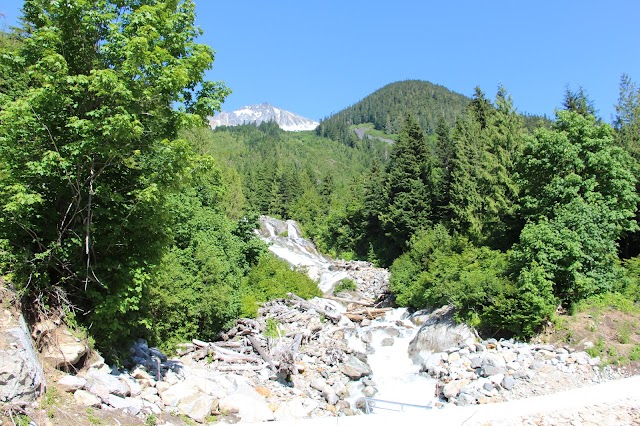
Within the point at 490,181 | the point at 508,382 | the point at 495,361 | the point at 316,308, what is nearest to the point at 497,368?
the point at 495,361

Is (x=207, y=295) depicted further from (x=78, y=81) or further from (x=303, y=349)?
(x=78, y=81)

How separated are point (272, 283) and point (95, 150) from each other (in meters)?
16.6

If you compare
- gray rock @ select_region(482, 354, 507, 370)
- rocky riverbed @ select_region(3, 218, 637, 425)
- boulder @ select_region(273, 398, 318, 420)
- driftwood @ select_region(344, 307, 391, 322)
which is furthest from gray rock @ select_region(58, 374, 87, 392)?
driftwood @ select_region(344, 307, 391, 322)

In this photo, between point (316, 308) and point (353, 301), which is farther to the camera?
point (353, 301)

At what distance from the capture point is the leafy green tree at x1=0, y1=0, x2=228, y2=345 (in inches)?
320

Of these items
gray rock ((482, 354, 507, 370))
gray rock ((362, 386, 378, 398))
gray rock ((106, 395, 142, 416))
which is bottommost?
gray rock ((362, 386, 378, 398))

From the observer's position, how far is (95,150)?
8.23 meters

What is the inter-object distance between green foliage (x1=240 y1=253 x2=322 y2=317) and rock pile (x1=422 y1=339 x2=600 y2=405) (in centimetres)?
987

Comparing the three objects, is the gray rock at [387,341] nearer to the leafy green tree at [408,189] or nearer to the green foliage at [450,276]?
the green foliage at [450,276]

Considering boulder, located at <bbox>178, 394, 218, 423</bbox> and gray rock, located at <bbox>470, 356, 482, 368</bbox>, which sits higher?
boulder, located at <bbox>178, 394, 218, 423</bbox>

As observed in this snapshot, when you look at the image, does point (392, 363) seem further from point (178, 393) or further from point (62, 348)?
point (62, 348)

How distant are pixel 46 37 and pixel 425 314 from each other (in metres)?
19.8

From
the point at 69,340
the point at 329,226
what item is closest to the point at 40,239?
the point at 69,340

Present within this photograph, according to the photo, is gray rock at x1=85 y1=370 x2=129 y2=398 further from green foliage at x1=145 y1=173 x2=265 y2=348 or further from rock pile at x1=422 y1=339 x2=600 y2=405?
rock pile at x1=422 y1=339 x2=600 y2=405
